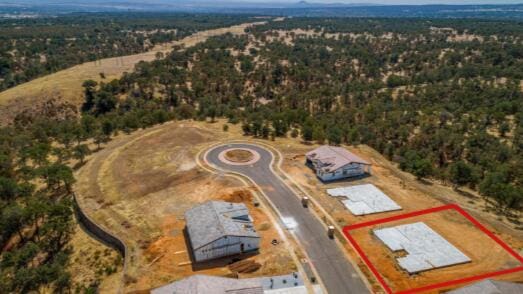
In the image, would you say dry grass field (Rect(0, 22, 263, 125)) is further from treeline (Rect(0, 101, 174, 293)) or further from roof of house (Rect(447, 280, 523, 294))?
roof of house (Rect(447, 280, 523, 294))

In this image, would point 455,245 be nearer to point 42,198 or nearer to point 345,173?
point 345,173

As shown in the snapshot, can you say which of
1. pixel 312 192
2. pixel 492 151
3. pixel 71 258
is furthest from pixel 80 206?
pixel 492 151

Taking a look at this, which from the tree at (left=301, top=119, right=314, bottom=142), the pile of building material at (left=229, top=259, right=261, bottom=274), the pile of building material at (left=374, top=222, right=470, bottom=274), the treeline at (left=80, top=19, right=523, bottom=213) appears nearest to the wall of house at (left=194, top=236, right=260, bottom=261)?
the pile of building material at (left=229, top=259, right=261, bottom=274)

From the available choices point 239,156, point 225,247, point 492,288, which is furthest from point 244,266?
point 239,156

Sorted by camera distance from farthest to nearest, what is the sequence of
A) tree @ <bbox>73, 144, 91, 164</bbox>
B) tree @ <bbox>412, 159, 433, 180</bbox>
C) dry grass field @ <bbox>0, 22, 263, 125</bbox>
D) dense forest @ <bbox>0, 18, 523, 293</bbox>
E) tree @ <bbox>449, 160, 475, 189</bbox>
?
dry grass field @ <bbox>0, 22, 263, 125</bbox> → tree @ <bbox>73, 144, 91, 164</bbox> → tree @ <bbox>449, 160, 475, 189</bbox> → tree @ <bbox>412, 159, 433, 180</bbox> → dense forest @ <bbox>0, 18, 523, 293</bbox>

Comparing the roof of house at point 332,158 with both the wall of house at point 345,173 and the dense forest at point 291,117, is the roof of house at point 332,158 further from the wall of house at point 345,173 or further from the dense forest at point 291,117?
the dense forest at point 291,117
